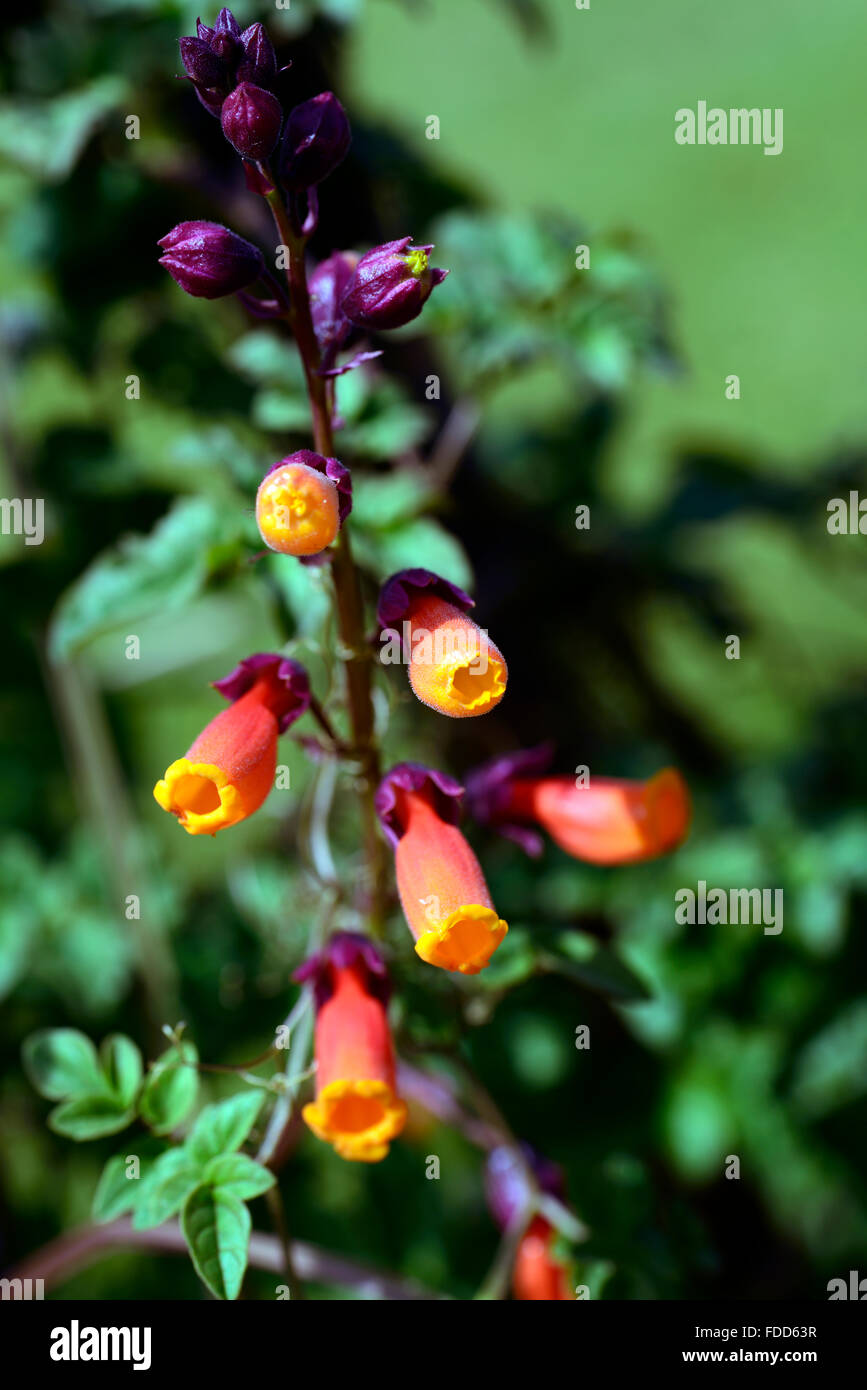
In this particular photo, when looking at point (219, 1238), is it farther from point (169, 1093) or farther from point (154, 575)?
point (154, 575)

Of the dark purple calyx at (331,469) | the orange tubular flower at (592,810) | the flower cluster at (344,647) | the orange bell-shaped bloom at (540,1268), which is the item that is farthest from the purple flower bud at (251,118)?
the orange bell-shaped bloom at (540,1268)

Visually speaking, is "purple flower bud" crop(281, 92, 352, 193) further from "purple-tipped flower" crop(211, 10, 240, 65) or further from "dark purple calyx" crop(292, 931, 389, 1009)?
"dark purple calyx" crop(292, 931, 389, 1009)

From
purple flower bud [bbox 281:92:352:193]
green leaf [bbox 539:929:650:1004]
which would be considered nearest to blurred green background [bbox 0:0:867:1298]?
green leaf [bbox 539:929:650:1004]

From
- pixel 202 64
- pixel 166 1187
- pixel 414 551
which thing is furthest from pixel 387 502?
pixel 166 1187

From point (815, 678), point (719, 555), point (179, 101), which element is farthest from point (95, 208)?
point (719, 555)

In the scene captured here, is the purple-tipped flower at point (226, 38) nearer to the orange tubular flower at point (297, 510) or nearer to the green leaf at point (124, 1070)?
the orange tubular flower at point (297, 510)
